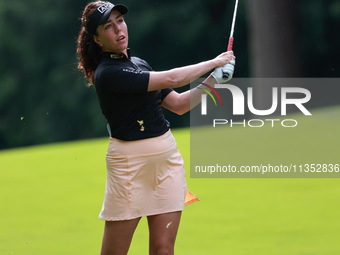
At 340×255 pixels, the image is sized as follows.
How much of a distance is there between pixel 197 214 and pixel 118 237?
214cm

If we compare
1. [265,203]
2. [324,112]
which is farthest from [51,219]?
[324,112]

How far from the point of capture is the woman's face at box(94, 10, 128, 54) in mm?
2584

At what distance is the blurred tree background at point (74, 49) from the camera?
14.9 m

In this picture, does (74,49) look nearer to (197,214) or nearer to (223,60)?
(197,214)

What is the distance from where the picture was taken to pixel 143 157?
8.55 feet

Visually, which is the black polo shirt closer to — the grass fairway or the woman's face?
the woman's face

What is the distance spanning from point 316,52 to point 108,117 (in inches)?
511

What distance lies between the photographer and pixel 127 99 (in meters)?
2.56

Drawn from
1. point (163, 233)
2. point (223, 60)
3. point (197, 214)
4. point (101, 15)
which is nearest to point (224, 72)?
point (223, 60)

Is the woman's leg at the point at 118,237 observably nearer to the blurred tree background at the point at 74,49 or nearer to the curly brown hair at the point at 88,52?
the curly brown hair at the point at 88,52

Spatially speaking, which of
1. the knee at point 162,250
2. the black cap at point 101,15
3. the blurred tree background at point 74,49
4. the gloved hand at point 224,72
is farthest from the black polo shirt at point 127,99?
the blurred tree background at point 74,49

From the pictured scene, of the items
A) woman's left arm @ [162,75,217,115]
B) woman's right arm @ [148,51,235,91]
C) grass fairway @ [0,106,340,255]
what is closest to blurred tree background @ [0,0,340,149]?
grass fairway @ [0,106,340,255]

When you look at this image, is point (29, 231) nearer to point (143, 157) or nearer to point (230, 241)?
point (230, 241)

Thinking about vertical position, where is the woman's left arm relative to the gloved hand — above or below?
below
